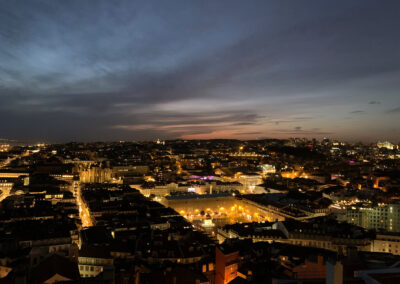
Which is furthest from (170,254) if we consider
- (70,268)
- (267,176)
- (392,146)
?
(392,146)

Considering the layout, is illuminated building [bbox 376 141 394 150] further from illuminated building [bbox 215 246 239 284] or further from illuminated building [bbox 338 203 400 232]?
illuminated building [bbox 215 246 239 284]

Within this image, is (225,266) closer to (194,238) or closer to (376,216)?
(194,238)

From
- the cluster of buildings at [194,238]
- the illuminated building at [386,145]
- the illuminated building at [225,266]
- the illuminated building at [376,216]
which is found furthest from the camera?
the illuminated building at [386,145]

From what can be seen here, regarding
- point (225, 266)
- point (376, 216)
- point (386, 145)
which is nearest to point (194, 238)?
point (225, 266)

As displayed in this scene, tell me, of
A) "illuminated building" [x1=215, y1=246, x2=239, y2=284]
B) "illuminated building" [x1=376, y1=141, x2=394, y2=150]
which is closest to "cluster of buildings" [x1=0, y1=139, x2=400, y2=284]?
"illuminated building" [x1=215, y1=246, x2=239, y2=284]

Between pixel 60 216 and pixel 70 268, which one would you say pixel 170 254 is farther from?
pixel 60 216

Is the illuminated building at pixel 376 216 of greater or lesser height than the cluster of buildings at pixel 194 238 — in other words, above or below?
below

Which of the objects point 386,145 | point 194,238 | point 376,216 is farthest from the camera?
point 386,145

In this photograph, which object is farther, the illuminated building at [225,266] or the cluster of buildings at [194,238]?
the illuminated building at [225,266]

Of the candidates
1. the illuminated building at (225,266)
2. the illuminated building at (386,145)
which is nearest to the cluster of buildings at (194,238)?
the illuminated building at (225,266)

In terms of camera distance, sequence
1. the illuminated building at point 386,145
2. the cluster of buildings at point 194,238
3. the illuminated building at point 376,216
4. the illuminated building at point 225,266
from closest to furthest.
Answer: the cluster of buildings at point 194,238
the illuminated building at point 225,266
the illuminated building at point 376,216
the illuminated building at point 386,145

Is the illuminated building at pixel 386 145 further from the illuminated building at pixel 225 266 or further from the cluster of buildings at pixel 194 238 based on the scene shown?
the illuminated building at pixel 225 266
